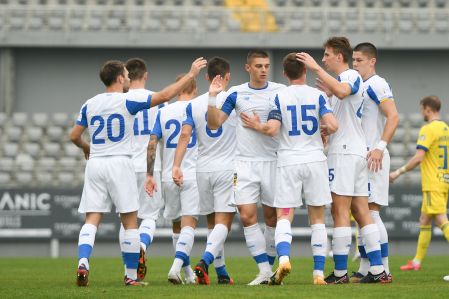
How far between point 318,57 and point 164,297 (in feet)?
65.7

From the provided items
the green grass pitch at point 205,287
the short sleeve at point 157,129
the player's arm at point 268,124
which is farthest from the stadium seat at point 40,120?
the player's arm at point 268,124

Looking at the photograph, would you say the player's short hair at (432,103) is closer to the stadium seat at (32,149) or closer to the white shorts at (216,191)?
the white shorts at (216,191)

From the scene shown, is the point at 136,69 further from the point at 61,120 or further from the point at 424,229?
the point at 61,120

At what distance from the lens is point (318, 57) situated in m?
28.0

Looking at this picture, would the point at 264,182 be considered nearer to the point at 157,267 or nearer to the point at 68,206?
the point at 157,267

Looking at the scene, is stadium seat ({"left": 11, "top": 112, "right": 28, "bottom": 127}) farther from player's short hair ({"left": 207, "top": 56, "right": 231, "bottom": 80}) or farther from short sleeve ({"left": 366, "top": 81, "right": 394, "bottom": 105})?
short sleeve ({"left": 366, "top": 81, "right": 394, "bottom": 105})

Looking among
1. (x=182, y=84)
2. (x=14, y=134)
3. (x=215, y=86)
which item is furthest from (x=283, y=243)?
(x=14, y=134)

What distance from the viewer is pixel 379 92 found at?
34.4 ft

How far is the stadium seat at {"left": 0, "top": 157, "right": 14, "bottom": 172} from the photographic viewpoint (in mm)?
21531

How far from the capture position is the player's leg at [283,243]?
935 centimetres

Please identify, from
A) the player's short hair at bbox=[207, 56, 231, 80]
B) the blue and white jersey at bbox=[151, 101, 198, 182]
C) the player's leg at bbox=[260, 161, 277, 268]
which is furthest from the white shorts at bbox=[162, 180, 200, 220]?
the player's short hair at bbox=[207, 56, 231, 80]

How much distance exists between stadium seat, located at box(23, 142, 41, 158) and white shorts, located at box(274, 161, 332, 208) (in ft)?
50.9

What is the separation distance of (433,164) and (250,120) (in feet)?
15.0

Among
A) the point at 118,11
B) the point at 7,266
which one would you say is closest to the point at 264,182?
the point at 7,266
